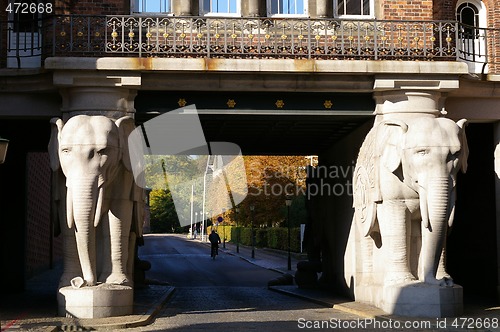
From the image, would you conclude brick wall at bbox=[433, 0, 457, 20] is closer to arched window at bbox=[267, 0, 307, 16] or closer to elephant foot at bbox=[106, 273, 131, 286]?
arched window at bbox=[267, 0, 307, 16]

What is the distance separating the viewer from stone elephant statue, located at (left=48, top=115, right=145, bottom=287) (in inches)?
617

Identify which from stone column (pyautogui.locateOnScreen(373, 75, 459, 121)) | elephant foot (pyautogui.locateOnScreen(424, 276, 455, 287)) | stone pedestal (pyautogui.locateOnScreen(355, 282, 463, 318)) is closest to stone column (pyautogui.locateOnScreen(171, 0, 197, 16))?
stone column (pyautogui.locateOnScreen(373, 75, 459, 121))

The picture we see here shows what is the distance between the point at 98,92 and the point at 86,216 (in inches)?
95.9

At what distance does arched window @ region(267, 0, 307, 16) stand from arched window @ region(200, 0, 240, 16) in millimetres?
661

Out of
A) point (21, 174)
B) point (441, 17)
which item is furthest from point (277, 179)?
point (441, 17)

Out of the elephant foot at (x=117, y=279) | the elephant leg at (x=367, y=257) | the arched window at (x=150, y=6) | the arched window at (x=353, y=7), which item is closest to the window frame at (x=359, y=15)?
the arched window at (x=353, y=7)

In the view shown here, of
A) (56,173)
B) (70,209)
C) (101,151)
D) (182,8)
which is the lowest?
(70,209)

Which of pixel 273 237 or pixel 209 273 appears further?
pixel 273 237

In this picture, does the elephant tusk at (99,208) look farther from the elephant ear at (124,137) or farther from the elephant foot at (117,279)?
the elephant foot at (117,279)

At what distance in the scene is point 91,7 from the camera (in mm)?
18000

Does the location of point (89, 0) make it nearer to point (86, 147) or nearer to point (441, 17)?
point (86, 147)

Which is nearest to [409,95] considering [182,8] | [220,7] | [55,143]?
[220,7]

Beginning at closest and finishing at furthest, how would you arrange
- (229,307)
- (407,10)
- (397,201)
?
(397,201) < (407,10) < (229,307)

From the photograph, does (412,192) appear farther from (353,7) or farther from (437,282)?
(353,7)
